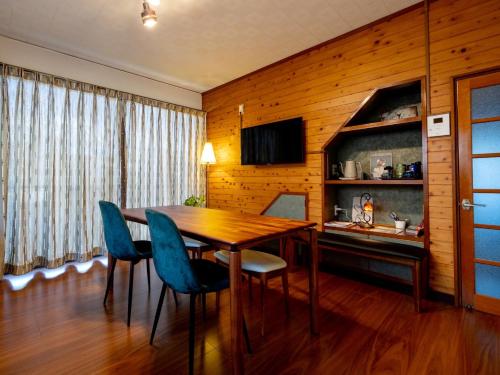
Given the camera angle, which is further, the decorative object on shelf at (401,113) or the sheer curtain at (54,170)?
the sheer curtain at (54,170)

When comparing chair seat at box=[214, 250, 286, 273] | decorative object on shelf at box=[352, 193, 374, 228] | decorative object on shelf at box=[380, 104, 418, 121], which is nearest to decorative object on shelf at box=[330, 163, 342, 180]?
decorative object on shelf at box=[352, 193, 374, 228]

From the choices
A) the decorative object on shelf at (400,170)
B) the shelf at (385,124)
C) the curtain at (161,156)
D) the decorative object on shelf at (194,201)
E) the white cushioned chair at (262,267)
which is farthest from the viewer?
the decorative object on shelf at (194,201)

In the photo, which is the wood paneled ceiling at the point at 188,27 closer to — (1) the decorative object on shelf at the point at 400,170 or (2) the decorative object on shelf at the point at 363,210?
(1) the decorative object on shelf at the point at 400,170

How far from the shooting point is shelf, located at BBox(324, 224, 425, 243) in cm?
258

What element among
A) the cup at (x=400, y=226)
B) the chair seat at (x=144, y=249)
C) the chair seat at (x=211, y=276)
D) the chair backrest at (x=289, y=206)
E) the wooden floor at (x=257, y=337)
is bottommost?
the wooden floor at (x=257, y=337)

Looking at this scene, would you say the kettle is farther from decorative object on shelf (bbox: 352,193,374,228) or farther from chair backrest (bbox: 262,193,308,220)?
chair backrest (bbox: 262,193,308,220)

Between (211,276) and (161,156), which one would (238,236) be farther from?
(161,156)

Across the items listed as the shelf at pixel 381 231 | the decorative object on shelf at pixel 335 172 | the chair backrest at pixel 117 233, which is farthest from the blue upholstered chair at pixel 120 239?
the decorative object on shelf at pixel 335 172

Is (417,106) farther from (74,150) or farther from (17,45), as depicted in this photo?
(17,45)

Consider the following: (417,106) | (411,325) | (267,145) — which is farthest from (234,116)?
(411,325)

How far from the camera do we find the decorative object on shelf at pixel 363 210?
3.04 metres

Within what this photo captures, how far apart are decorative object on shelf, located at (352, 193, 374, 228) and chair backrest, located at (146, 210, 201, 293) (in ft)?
7.18

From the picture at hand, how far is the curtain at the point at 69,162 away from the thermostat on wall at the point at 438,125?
3585 millimetres

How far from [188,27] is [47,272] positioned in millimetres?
3241
